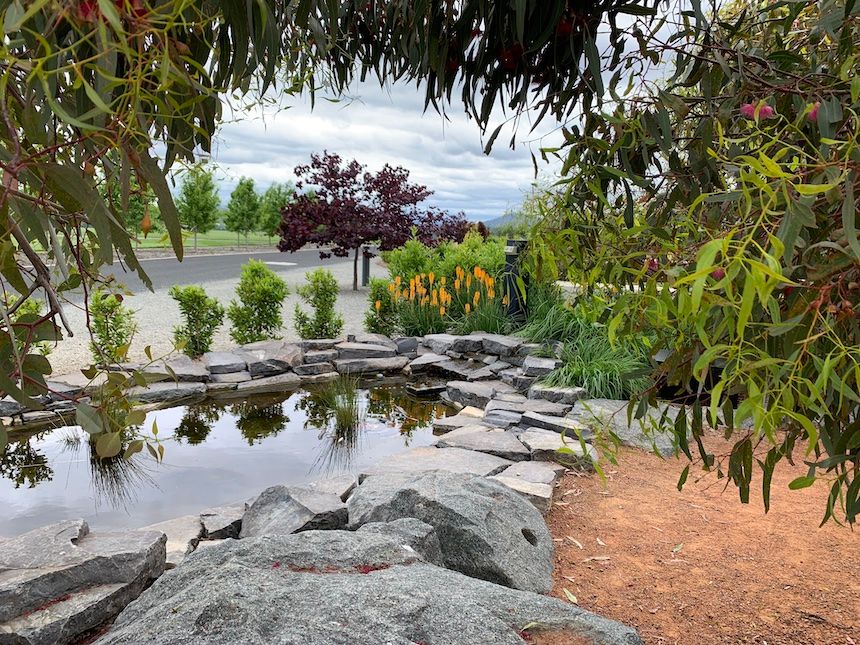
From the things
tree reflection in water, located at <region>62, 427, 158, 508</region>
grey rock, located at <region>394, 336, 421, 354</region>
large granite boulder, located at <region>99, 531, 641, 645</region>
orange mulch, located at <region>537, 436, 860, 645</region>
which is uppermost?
large granite boulder, located at <region>99, 531, 641, 645</region>

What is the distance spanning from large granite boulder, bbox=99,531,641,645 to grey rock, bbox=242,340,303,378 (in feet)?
16.7

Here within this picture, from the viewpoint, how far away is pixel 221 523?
11.7 feet

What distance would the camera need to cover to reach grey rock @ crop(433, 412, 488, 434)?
5.81 meters

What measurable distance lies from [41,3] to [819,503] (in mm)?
4273

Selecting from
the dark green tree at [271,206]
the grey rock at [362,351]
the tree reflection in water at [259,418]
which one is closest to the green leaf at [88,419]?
the tree reflection in water at [259,418]

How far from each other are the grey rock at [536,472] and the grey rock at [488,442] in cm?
20

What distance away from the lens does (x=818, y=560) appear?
309cm

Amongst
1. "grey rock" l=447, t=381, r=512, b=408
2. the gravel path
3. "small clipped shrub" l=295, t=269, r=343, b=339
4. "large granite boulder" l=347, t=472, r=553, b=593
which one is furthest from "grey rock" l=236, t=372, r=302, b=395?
"large granite boulder" l=347, t=472, r=553, b=593

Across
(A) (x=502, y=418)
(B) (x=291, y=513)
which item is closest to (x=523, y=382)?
(A) (x=502, y=418)

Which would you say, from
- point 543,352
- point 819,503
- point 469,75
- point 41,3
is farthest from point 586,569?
point 543,352

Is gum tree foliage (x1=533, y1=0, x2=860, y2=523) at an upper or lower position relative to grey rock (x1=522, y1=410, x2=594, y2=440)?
upper

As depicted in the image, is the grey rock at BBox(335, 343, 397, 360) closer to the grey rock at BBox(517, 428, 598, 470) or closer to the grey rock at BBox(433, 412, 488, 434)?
the grey rock at BBox(433, 412, 488, 434)

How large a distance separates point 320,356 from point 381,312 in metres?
1.53

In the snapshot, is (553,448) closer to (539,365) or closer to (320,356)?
(539,365)
